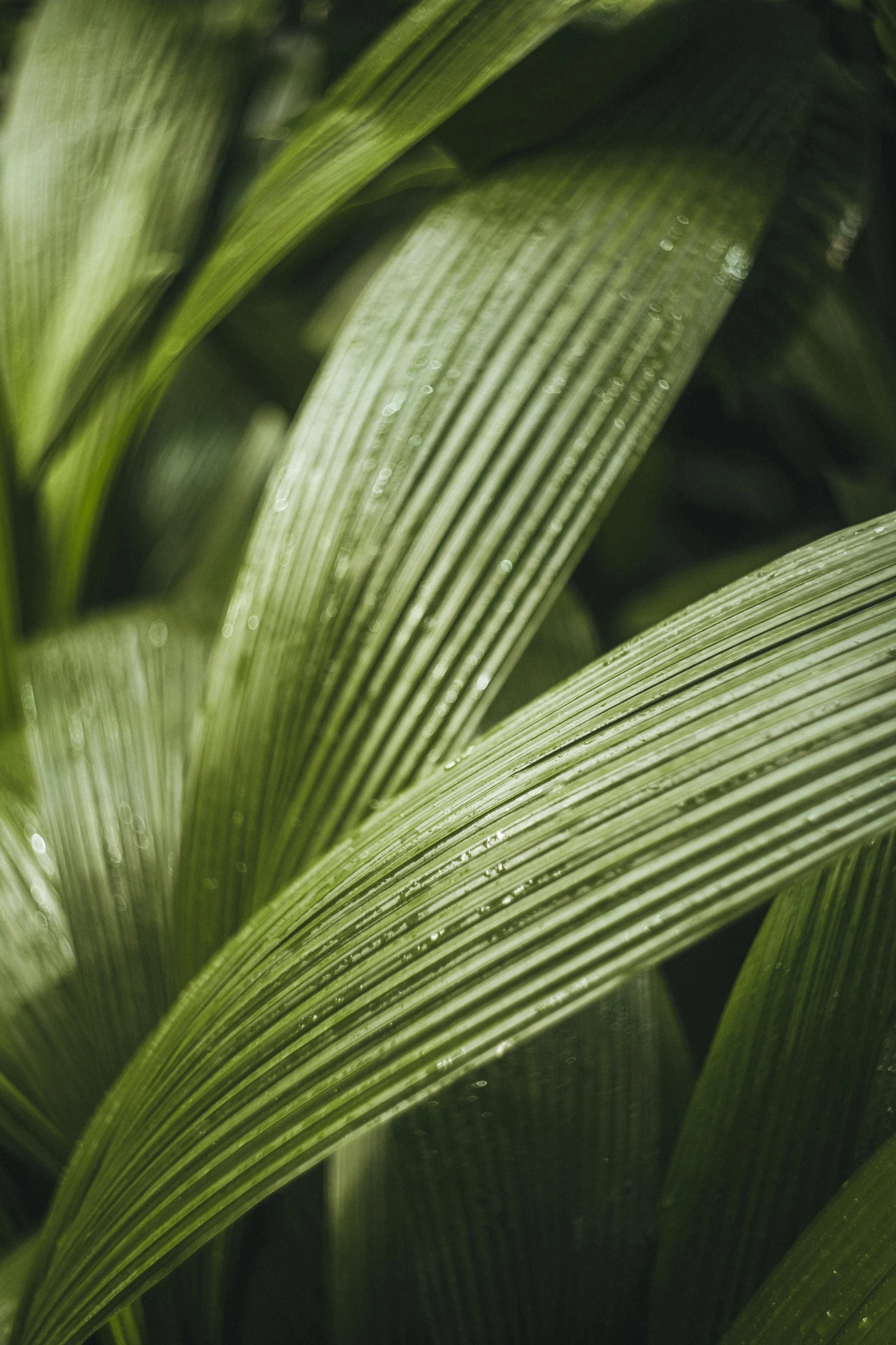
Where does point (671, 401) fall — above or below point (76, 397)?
below

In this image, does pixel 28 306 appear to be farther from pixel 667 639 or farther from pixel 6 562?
pixel 667 639

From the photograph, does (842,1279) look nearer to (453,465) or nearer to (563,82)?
(453,465)

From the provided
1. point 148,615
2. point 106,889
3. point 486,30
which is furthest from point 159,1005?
point 486,30

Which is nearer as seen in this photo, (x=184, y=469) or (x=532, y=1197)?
(x=532, y=1197)

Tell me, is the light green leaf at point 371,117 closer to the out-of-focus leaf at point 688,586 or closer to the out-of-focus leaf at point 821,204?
the out-of-focus leaf at point 821,204

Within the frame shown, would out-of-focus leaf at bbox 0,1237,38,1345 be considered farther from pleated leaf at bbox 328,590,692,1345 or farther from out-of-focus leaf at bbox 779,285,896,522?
out-of-focus leaf at bbox 779,285,896,522

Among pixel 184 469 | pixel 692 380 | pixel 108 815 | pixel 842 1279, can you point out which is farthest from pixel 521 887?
pixel 184 469
